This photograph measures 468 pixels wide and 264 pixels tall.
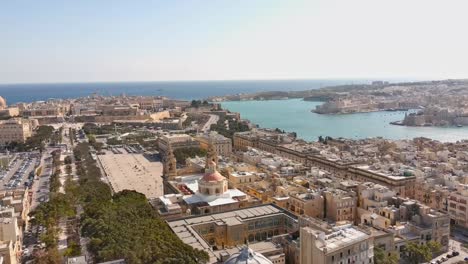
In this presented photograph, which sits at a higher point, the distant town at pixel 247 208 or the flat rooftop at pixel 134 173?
the distant town at pixel 247 208

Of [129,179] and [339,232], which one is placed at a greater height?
[339,232]

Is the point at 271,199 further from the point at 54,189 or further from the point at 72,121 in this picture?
the point at 72,121

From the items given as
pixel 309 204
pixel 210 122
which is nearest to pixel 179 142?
pixel 309 204

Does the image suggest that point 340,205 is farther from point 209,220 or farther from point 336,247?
point 336,247

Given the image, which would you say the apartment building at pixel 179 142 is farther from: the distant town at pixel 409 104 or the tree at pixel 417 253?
the distant town at pixel 409 104

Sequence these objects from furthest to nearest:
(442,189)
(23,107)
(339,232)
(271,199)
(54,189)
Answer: (23,107)
(54,189)
(442,189)
(271,199)
(339,232)

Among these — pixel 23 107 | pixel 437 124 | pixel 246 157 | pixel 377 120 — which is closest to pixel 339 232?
pixel 246 157

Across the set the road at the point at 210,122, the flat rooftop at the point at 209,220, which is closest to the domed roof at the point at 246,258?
the flat rooftop at the point at 209,220
